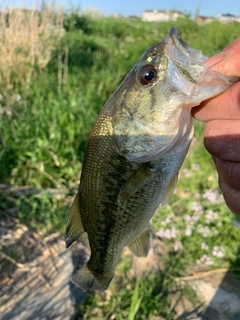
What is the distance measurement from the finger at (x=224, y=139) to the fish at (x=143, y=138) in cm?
8

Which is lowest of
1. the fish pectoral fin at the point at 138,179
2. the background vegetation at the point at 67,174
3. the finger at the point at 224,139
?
the background vegetation at the point at 67,174

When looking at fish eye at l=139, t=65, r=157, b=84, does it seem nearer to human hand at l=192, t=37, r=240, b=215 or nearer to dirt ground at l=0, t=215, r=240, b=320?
human hand at l=192, t=37, r=240, b=215

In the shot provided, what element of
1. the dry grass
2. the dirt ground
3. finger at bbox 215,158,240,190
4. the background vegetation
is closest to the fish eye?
finger at bbox 215,158,240,190

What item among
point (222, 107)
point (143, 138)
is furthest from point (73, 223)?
point (222, 107)

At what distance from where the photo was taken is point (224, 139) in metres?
1.26

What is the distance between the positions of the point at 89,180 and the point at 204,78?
61cm

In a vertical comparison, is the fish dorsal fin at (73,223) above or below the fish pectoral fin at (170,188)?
below

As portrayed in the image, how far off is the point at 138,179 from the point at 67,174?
2.47 m

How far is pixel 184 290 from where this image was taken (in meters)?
2.76

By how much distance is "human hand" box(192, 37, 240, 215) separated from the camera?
116 centimetres

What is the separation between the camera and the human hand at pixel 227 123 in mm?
1159

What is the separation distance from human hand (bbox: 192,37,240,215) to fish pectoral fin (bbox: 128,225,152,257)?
1.58ft

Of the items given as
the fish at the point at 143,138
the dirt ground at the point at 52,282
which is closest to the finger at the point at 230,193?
the fish at the point at 143,138

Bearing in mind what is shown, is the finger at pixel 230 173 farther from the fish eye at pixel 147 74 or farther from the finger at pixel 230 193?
the fish eye at pixel 147 74
